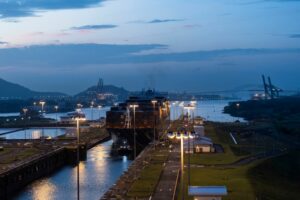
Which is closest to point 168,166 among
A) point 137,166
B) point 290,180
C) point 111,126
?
point 137,166

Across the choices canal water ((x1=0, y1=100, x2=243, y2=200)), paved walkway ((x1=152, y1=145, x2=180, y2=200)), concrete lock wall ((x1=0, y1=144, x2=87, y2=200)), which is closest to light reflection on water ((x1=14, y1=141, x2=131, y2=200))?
canal water ((x1=0, y1=100, x2=243, y2=200))

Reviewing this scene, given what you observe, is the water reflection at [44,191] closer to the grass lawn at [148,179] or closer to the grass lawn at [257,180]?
the grass lawn at [148,179]

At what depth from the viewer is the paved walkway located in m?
25.0

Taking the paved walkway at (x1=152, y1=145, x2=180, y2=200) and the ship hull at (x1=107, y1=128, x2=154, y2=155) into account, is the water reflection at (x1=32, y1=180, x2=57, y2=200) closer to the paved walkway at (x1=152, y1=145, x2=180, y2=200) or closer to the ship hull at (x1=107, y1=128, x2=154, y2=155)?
the paved walkway at (x1=152, y1=145, x2=180, y2=200)

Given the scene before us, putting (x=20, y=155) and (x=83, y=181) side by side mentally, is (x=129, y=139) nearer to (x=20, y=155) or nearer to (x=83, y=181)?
(x=20, y=155)

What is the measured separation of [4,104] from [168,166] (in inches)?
6488

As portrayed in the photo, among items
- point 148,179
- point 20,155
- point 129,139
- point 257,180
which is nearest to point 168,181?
point 148,179

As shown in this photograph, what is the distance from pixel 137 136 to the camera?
57.5 m

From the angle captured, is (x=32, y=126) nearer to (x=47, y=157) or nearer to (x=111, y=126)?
(x=111, y=126)

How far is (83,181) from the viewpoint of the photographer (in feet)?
117

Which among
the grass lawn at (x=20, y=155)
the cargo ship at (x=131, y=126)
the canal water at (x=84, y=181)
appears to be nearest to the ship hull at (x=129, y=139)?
the cargo ship at (x=131, y=126)

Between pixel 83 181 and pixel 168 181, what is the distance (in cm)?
830

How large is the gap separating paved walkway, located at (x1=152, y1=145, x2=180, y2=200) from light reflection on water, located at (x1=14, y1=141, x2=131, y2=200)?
320cm

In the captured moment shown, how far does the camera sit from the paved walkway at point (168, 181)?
24953 millimetres
